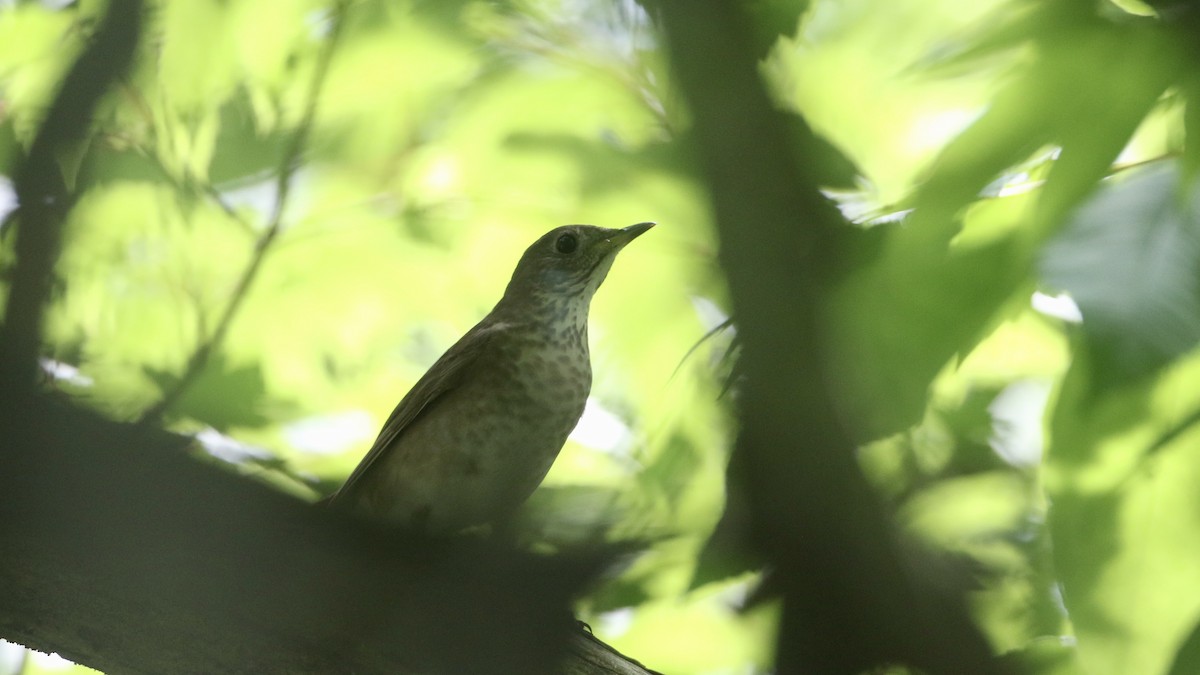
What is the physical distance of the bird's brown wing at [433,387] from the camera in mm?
2332

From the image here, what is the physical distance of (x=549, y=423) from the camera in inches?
88.1

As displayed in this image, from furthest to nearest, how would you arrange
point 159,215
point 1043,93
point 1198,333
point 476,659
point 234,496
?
1. point 159,215
2. point 476,659
3. point 234,496
4. point 1043,93
5. point 1198,333

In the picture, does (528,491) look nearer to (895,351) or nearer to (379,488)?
(379,488)

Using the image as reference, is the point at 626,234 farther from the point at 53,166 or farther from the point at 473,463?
the point at 53,166

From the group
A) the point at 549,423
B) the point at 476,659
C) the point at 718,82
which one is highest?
the point at 718,82

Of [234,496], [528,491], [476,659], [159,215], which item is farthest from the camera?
[159,215]

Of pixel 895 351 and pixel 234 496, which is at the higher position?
pixel 895 351

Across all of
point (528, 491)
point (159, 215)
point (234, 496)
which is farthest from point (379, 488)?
point (234, 496)

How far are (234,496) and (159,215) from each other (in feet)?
4.84

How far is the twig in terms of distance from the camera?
2309 millimetres

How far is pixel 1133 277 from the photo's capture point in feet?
2.89

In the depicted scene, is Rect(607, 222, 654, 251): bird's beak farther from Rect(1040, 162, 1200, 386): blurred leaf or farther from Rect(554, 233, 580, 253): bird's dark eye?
Rect(1040, 162, 1200, 386): blurred leaf

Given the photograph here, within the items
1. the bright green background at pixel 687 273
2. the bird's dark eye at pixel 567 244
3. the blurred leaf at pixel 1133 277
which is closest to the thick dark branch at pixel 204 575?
the bright green background at pixel 687 273

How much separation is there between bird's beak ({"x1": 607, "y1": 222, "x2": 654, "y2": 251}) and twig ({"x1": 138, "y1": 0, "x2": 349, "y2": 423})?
81 cm
